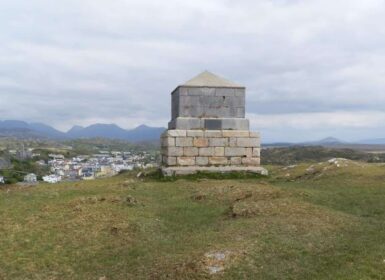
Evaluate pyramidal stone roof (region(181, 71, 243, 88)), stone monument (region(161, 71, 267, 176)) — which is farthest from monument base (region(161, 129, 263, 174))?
pyramidal stone roof (region(181, 71, 243, 88))

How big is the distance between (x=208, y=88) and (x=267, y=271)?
16595 millimetres

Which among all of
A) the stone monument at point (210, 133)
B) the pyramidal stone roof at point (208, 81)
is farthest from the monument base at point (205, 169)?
the pyramidal stone roof at point (208, 81)

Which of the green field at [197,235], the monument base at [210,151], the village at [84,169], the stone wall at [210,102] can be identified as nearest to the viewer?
the green field at [197,235]

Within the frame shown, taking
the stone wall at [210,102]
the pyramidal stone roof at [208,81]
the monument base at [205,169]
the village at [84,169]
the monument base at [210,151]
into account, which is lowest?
the village at [84,169]

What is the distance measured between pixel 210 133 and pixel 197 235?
13.2 meters

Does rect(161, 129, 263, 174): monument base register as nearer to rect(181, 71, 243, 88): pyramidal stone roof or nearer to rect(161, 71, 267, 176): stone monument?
rect(161, 71, 267, 176): stone monument

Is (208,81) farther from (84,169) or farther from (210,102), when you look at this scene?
(84,169)

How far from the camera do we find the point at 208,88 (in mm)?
25078

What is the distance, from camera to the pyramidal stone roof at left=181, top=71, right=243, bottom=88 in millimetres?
25094

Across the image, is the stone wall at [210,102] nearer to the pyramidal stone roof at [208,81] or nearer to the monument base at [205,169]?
the pyramidal stone roof at [208,81]

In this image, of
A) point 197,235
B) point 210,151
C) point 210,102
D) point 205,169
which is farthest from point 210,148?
point 197,235

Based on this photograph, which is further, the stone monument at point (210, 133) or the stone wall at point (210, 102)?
the stone wall at point (210, 102)

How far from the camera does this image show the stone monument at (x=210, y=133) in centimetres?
2480

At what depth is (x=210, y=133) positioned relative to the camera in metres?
24.9
